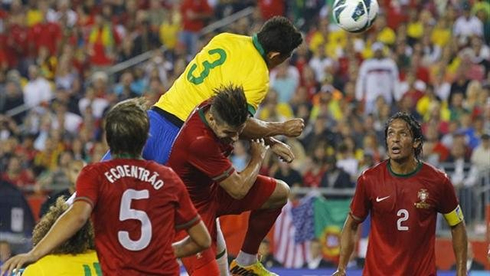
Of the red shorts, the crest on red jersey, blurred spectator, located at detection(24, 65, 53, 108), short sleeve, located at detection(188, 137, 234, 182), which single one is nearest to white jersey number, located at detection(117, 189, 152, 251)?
short sleeve, located at detection(188, 137, 234, 182)

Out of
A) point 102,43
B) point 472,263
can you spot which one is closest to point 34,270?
point 472,263

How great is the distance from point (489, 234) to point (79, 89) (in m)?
10.4

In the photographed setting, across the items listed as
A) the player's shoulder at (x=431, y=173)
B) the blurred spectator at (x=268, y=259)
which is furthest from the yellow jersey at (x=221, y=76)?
the blurred spectator at (x=268, y=259)

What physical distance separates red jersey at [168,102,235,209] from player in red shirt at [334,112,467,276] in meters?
1.10

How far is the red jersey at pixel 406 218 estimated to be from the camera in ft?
30.5

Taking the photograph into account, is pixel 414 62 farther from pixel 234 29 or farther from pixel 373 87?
pixel 234 29

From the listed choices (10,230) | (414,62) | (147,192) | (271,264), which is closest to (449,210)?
(147,192)

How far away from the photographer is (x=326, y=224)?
15.6 meters

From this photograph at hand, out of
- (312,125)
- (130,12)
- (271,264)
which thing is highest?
(130,12)

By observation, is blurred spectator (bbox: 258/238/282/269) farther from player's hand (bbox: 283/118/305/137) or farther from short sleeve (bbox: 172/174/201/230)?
short sleeve (bbox: 172/174/201/230)

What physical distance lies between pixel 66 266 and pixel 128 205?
0.79 m

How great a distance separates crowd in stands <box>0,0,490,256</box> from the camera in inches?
691

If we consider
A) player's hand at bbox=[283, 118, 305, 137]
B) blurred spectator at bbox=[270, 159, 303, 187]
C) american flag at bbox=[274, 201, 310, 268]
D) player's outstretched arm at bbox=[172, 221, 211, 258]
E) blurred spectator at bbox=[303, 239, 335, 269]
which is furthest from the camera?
blurred spectator at bbox=[270, 159, 303, 187]

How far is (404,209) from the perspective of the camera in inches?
367
